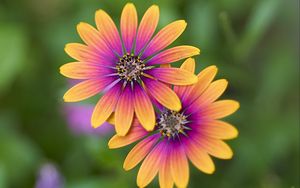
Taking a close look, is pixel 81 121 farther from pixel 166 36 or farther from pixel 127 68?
pixel 166 36

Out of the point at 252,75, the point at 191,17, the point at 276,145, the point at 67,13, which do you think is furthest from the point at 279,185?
the point at 67,13

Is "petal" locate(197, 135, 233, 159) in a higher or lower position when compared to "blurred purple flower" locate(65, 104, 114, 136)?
higher

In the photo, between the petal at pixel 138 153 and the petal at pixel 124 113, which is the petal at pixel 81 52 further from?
the petal at pixel 138 153

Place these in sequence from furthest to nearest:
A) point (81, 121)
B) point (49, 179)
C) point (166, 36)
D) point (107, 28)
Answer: point (81, 121) < point (49, 179) < point (107, 28) < point (166, 36)

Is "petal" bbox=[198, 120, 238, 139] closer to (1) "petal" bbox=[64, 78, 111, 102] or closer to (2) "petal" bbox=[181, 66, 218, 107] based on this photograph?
(2) "petal" bbox=[181, 66, 218, 107]

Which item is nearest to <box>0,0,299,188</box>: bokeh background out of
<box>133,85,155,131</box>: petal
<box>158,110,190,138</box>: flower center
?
<box>158,110,190,138</box>: flower center

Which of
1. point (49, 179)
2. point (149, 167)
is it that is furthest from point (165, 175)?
point (49, 179)
